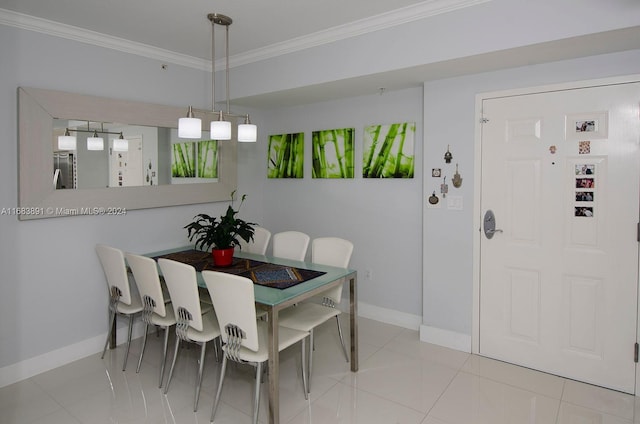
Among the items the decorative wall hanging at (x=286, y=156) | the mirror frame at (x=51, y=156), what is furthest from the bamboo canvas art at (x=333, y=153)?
the mirror frame at (x=51, y=156)

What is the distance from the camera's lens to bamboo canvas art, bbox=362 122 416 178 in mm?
3607

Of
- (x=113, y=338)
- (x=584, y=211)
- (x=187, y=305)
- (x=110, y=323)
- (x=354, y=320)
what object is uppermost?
(x=584, y=211)

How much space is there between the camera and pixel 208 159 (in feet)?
13.1

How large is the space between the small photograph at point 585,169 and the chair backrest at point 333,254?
168 cm

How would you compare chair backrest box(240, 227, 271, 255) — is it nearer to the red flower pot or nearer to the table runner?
the table runner

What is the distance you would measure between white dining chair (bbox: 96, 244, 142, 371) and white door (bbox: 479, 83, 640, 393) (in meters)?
2.70

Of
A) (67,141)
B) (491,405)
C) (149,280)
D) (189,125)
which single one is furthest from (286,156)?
(491,405)

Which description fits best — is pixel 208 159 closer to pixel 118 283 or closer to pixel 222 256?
pixel 222 256

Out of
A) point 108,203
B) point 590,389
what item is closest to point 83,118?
point 108,203

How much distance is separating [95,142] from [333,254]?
2.11 meters

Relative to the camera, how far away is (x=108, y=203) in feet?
10.7

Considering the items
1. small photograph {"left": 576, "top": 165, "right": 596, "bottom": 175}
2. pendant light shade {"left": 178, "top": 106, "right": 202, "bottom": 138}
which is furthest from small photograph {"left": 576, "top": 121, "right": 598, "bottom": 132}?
pendant light shade {"left": 178, "top": 106, "right": 202, "bottom": 138}

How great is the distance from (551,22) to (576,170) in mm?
1002

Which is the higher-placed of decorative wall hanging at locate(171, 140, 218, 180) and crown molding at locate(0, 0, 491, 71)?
crown molding at locate(0, 0, 491, 71)
